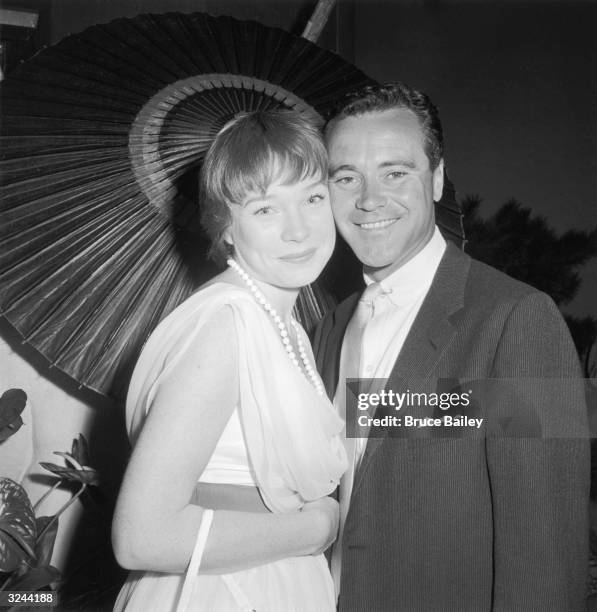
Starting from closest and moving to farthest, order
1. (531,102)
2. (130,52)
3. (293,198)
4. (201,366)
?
(201,366) < (293,198) < (130,52) < (531,102)

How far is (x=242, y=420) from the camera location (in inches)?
43.2

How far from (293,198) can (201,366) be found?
354mm

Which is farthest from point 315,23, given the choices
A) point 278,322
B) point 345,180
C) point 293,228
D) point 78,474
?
point 78,474

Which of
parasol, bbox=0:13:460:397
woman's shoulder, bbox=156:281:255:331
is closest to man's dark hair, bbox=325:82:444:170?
parasol, bbox=0:13:460:397

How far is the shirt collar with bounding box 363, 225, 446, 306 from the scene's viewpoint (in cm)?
156

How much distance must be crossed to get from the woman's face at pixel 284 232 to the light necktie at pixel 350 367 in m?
0.31

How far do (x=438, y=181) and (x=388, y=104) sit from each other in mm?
223

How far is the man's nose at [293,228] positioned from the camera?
1209mm

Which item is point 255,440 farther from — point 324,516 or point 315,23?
point 315,23

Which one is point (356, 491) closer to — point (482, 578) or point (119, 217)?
point (482, 578)

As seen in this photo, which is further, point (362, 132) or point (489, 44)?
point (489, 44)

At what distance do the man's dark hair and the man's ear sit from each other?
0.06 metres

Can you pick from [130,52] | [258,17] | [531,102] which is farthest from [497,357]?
[531,102]

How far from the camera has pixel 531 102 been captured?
2.52 metres
